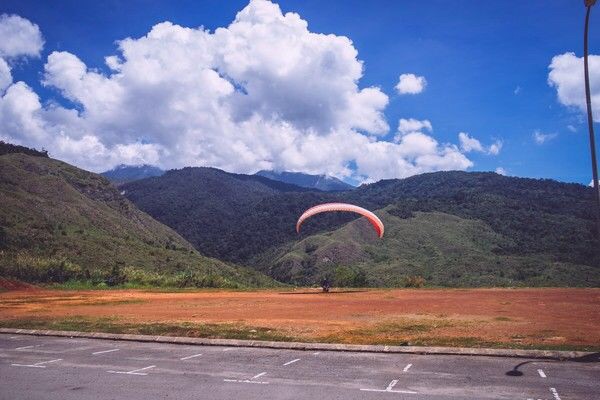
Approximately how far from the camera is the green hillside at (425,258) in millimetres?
88562

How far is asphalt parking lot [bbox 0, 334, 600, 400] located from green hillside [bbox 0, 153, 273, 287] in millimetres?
42614

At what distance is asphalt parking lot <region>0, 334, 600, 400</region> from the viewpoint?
8.89m

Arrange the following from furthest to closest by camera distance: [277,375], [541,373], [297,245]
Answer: [297,245] → [277,375] → [541,373]

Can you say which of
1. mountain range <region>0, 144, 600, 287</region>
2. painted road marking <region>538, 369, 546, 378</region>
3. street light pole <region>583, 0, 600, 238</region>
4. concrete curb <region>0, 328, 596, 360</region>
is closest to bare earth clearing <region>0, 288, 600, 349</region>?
concrete curb <region>0, 328, 596, 360</region>

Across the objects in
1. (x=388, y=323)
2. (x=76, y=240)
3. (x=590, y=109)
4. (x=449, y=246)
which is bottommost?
(x=388, y=323)

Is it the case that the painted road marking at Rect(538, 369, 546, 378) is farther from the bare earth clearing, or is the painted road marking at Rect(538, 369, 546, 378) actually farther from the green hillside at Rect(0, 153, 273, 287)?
the green hillside at Rect(0, 153, 273, 287)

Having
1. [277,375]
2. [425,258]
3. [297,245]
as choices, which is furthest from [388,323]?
[297,245]

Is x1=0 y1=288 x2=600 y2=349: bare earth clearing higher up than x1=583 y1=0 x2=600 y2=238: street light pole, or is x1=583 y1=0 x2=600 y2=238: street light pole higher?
x1=583 y1=0 x2=600 y2=238: street light pole

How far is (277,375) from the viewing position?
10.4 metres

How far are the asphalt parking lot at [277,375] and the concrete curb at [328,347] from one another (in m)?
0.36

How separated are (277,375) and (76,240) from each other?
221ft

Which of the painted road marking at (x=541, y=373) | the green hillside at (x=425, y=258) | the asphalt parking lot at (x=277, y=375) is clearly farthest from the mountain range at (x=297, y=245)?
the painted road marking at (x=541, y=373)

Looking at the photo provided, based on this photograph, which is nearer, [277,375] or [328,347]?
[277,375]

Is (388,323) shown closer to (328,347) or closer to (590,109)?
(328,347)
